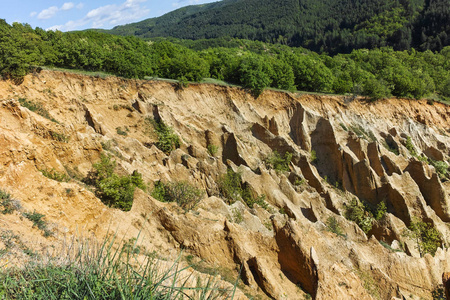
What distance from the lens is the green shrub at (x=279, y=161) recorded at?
29514 millimetres

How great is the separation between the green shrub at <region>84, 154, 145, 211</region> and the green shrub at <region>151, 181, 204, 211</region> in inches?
64.5

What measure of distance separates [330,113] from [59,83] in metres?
32.4

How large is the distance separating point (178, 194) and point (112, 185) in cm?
477

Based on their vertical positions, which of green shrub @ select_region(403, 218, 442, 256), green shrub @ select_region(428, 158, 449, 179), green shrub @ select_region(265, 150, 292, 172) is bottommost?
green shrub @ select_region(428, 158, 449, 179)

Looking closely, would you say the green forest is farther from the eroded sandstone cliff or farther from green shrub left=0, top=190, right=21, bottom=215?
green shrub left=0, top=190, right=21, bottom=215

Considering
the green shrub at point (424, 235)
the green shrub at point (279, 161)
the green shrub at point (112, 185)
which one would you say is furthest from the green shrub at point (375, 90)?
the green shrub at point (112, 185)

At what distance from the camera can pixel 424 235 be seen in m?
24.0

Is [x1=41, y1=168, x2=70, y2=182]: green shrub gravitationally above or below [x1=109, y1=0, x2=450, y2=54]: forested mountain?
below

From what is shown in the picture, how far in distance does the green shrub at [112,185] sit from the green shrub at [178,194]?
164 cm

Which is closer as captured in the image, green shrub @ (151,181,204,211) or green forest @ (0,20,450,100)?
green shrub @ (151,181,204,211)

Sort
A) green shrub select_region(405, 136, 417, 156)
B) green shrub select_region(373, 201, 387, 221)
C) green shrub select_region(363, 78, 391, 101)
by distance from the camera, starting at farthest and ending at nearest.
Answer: green shrub select_region(363, 78, 391, 101), green shrub select_region(405, 136, 417, 156), green shrub select_region(373, 201, 387, 221)

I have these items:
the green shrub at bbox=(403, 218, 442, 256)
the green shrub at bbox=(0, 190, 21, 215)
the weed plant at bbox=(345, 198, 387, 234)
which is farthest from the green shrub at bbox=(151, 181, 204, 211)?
the green shrub at bbox=(403, 218, 442, 256)

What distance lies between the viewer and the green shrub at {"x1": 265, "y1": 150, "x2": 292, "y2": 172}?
29.5 meters

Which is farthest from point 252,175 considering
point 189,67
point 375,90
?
point 375,90
